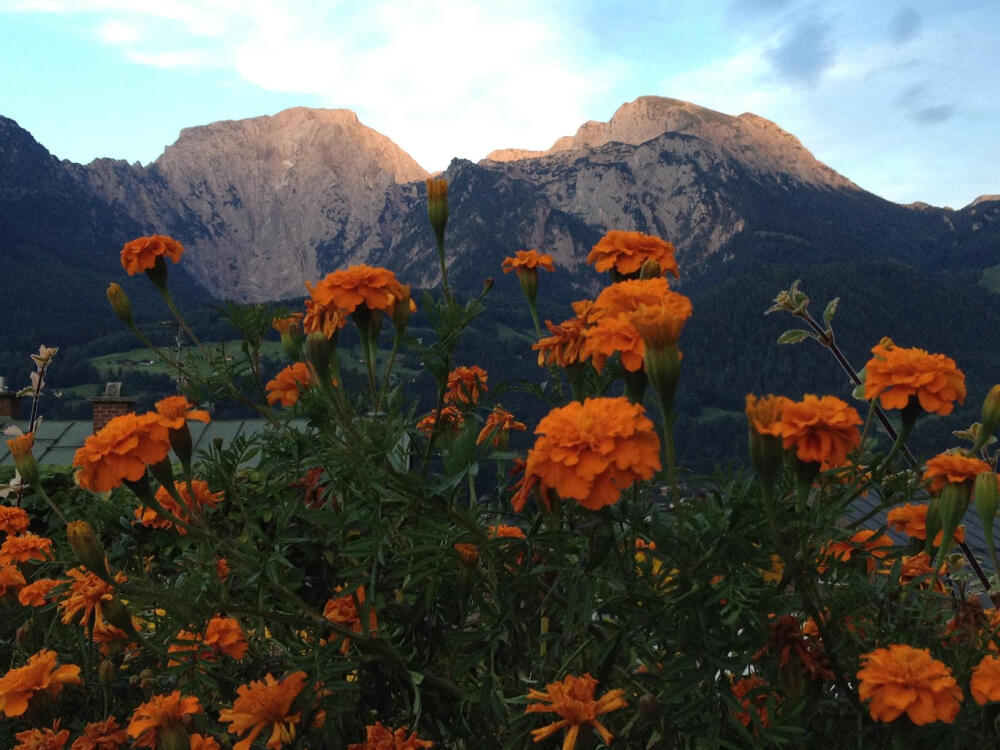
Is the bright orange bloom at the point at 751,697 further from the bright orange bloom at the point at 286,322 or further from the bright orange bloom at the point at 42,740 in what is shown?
Result: the bright orange bloom at the point at 42,740

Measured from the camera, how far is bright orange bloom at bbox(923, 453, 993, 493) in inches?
49.4

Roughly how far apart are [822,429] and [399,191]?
191m

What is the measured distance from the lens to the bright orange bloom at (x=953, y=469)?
4.11ft

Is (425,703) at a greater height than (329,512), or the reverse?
(329,512)

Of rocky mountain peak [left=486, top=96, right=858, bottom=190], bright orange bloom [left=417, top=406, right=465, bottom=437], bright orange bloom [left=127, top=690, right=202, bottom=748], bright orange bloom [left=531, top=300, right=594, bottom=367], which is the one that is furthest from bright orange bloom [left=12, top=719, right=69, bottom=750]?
rocky mountain peak [left=486, top=96, right=858, bottom=190]

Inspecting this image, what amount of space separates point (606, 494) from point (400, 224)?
183379mm

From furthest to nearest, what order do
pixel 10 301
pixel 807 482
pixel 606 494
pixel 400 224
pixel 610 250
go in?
pixel 400 224, pixel 10 301, pixel 610 250, pixel 807 482, pixel 606 494

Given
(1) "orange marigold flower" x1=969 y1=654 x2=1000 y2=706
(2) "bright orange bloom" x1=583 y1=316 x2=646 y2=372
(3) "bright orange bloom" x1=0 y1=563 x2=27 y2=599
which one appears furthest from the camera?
(3) "bright orange bloom" x1=0 y1=563 x2=27 y2=599

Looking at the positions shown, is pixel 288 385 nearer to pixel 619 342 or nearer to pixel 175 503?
pixel 175 503

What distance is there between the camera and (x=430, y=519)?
1263 millimetres

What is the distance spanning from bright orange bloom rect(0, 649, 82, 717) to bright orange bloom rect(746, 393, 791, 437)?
1.57 metres

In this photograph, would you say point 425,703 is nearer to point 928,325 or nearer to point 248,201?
point 928,325

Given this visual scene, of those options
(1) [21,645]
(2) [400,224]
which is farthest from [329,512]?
(2) [400,224]

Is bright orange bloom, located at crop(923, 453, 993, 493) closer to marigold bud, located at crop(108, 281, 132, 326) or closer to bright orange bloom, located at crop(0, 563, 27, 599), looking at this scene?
marigold bud, located at crop(108, 281, 132, 326)
